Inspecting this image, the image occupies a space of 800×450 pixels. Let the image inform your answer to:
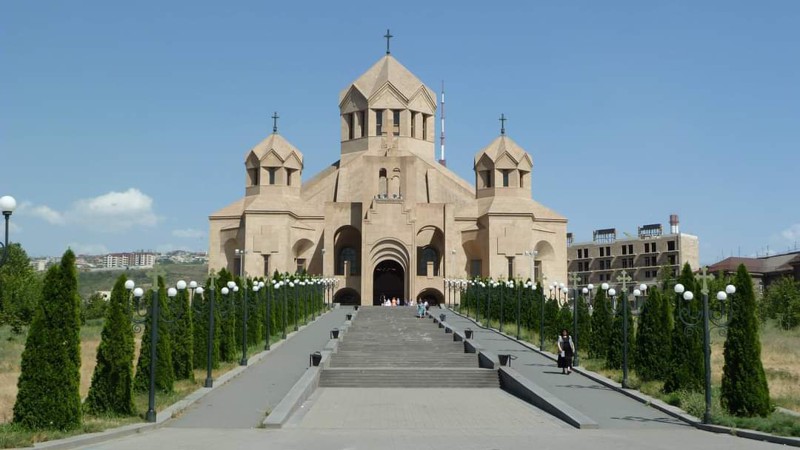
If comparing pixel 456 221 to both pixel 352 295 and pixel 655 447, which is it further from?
pixel 655 447

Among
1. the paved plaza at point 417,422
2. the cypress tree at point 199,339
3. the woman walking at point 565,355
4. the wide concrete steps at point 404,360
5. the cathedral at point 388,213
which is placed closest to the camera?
the paved plaza at point 417,422

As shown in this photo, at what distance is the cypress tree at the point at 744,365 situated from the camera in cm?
1346

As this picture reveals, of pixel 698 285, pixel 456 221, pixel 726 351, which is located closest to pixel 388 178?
pixel 456 221

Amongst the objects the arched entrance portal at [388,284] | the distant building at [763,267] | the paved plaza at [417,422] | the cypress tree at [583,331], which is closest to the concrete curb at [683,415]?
the paved plaza at [417,422]

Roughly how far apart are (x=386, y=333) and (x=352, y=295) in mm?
20908

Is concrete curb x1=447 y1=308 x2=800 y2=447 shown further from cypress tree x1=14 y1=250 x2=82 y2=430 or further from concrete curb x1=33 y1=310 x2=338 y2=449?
cypress tree x1=14 y1=250 x2=82 y2=430

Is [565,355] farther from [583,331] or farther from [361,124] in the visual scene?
[361,124]

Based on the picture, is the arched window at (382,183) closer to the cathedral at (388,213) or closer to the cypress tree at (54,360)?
the cathedral at (388,213)

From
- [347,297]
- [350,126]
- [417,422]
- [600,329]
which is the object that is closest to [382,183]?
[350,126]

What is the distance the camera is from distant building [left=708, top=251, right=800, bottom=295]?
72.2 meters

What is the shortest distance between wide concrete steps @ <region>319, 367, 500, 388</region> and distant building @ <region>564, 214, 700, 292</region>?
58.3 meters

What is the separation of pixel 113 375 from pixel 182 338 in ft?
13.6

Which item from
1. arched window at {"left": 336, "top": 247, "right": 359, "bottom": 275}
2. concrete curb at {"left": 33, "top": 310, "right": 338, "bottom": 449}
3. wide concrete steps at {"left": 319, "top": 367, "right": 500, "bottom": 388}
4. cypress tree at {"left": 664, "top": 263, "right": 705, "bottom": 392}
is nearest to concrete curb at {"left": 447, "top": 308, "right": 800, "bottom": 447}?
cypress tree at {"left": 664, "top": 263, "right": 705, "bottom": 392}

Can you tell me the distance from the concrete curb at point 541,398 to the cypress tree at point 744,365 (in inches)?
95.4
